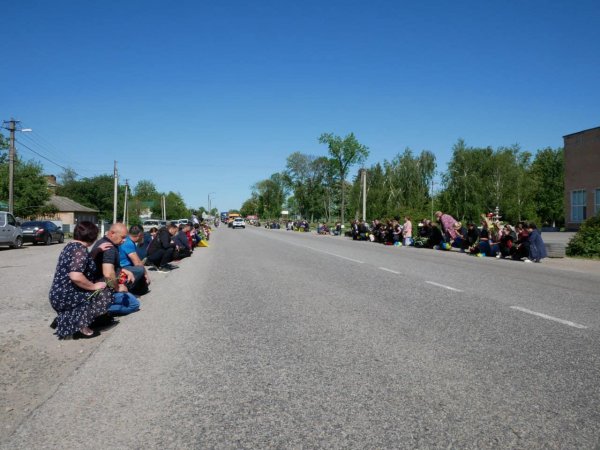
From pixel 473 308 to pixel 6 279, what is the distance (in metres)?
11.0

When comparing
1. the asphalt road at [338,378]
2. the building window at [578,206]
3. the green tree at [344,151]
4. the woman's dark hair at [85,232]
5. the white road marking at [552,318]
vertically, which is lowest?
the asphalt road at [338,378]

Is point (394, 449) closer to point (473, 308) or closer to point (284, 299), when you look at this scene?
point (473, 308)

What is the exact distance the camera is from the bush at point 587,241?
65.5 ft

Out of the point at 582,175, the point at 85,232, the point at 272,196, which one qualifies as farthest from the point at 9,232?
the point at 272,196

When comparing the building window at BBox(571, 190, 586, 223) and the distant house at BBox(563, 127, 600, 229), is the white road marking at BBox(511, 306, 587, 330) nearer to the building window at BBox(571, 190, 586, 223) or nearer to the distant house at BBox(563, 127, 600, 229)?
the distant house at BBox(563, 127, 600, 229)

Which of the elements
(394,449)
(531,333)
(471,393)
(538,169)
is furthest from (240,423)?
(538,169)

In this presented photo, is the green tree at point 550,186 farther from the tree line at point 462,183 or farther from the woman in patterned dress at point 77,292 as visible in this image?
the woman in patterned dress at point 77,292

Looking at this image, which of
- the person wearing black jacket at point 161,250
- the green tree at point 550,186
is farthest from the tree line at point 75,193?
the green tree at point 550,186

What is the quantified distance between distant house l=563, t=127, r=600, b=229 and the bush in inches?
1289

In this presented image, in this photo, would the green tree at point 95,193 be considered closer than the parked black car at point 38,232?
No

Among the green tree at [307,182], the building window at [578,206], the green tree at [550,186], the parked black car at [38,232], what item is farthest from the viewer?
the green tree at [307,182]

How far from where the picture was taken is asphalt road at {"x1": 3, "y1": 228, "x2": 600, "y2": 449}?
10.6 ft

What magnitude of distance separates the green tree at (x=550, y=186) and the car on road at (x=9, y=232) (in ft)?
259

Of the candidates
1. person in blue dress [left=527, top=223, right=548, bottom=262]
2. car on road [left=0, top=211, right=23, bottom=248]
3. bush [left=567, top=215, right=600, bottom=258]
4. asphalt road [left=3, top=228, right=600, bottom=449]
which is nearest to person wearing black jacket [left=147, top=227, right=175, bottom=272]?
asphalt road [left=3, top=228, right=600, bottom=449]
